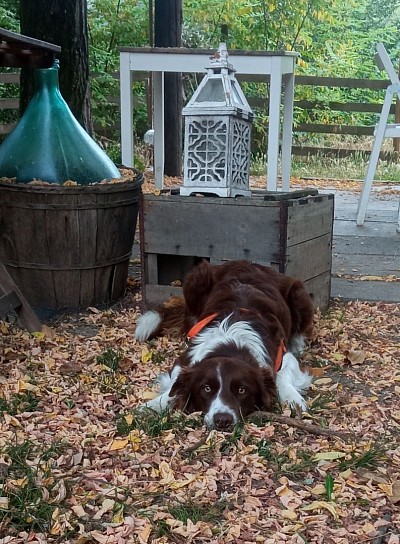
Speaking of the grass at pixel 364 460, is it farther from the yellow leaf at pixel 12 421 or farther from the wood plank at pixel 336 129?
the wood plank at pixel 336 129

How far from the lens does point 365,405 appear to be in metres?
3.42

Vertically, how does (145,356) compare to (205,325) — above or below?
below

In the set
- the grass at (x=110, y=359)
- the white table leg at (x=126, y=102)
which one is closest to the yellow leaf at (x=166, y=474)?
the grass at (x=110, y=359)

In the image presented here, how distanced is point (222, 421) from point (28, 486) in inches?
32.2

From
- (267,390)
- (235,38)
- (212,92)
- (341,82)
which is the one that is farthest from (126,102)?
(235,38)

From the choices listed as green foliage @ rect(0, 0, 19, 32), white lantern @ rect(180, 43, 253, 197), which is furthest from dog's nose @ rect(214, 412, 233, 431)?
green foliage @ rect(0, 0, 19, 32)

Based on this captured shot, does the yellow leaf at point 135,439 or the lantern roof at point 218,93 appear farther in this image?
the lantern roof at point 218,93

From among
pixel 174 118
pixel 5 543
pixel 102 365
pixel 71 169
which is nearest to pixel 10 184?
pixel 71 169

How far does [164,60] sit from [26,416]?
151 inches

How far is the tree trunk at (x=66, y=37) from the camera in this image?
17.9 ft

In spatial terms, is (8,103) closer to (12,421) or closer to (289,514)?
(12,421)

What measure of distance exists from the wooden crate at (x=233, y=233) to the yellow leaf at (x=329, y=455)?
1.66 metres

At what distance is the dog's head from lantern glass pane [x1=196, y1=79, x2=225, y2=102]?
1824 mm

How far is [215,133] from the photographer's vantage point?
445 cm
